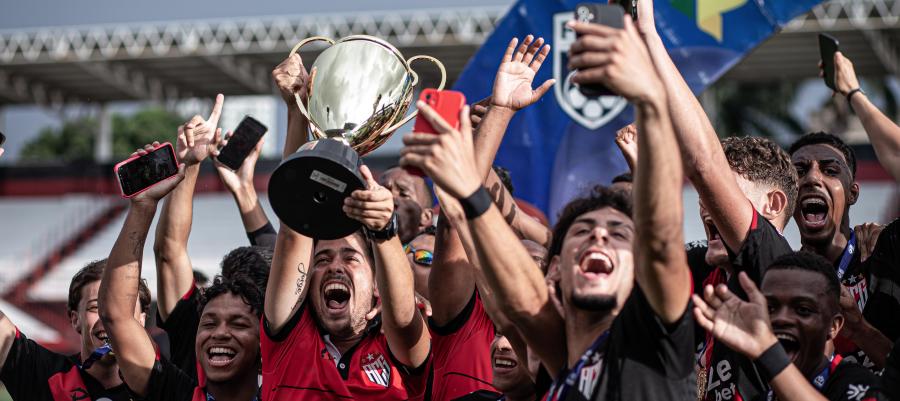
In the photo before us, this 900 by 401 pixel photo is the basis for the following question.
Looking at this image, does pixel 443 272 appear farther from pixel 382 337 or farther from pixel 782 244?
pixel 782 244

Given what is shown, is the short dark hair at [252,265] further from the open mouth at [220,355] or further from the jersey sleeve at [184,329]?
the open mouth at [220,355]

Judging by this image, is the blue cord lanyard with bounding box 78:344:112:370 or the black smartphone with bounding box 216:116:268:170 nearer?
the black smartphone with bounding box 216:116:268:170

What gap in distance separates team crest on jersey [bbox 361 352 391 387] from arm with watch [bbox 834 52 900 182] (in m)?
1.96

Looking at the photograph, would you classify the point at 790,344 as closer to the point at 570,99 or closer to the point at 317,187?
the point at 317,187

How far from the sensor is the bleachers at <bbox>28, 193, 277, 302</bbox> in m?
23.5

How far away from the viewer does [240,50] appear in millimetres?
23703

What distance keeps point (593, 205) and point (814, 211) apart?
151cm

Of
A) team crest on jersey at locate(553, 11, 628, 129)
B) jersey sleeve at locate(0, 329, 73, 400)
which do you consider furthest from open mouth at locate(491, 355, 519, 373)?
team crest on jersey at locate(553, 11, 628, 129)

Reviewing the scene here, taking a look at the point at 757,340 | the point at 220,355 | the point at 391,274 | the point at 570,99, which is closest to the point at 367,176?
the point at 391,274

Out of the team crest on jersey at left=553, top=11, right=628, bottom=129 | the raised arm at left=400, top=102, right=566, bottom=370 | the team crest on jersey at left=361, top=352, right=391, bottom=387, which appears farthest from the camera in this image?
the team crest on jersey at left=553, top=11, right=628, bottom=129

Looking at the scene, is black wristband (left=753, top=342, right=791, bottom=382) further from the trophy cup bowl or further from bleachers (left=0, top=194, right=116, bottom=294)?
bleachers (left=0, top=194, right=116, bottom=294)

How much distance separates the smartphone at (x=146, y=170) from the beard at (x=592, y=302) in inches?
77.3

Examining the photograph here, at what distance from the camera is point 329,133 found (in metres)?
3.71

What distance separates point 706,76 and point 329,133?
3.32 m
